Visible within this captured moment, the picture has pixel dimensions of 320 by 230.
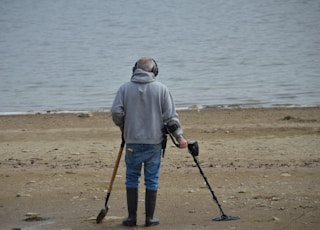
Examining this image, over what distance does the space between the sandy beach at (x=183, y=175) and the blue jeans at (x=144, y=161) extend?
0.51m

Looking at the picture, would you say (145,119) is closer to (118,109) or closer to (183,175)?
(118,109)

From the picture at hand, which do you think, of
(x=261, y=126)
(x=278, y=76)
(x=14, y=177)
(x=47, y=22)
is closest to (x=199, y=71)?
(x=278, y=76)

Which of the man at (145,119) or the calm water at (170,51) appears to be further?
the calm water at (170,51)

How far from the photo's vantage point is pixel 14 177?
Result: 39.2 ft

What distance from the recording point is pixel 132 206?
9.41 meters

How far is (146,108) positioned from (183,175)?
2664mm

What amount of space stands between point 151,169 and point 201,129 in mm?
6177

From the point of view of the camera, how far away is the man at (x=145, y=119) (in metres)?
9.20

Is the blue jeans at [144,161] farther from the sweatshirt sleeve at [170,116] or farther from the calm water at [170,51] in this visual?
the calm water at [170,51]

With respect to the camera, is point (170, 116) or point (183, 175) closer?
point (170, 116)

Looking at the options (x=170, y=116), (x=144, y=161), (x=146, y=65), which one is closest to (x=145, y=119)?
(x=170, y=116)

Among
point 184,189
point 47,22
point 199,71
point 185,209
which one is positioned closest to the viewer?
point 185,209

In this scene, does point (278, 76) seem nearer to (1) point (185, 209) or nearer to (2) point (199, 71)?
(2) point (199, 71)

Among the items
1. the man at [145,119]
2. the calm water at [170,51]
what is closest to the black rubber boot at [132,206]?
the man at [145,119]
